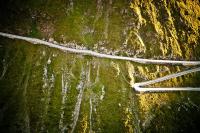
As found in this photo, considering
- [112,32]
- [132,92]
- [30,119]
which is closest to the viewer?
[30,119]

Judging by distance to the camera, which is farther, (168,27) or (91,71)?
(168,27)

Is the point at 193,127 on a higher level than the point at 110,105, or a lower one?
lower

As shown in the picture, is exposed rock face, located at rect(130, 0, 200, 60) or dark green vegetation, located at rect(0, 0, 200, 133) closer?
dark green vegetation, located at rect(0, 0, 200, 133)

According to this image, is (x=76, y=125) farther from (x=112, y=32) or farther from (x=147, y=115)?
(x=112, y=32)

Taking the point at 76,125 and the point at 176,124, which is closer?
the point at 76,125

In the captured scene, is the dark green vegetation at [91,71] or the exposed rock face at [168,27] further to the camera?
the exposed rock face at [168,27]

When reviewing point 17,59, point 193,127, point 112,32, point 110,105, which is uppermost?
point 112,32

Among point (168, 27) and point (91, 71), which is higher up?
point (168, 27)

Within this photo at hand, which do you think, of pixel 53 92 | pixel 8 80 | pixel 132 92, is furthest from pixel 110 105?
pixel 8 80
